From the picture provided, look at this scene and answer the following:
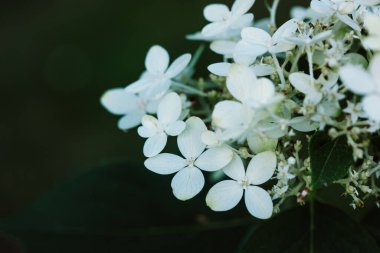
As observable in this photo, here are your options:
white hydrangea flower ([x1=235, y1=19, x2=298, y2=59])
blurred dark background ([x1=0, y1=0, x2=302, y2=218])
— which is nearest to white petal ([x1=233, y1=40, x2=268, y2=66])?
white hydrangea flower ([x1=235, y1=19, x2=298, y2=59])

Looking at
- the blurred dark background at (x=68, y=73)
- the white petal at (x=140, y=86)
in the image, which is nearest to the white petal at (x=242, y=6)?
the white petal at (x=140, y=86)

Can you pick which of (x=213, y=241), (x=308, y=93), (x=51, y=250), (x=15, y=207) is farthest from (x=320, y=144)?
(x=15, y=207)

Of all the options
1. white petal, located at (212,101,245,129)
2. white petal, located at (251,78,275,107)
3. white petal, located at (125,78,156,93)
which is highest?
white petal, located at (251,78,275,107)

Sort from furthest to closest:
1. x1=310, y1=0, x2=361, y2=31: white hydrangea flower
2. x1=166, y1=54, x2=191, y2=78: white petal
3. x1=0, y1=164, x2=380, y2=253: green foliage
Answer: x1=0, y1=164, x2=380, y2=253: green foliage → x1=166, y1=54, x2=191, y2=78: white petal → x1=310, y1=0, x2=361, y2=31: white hydrangea flower

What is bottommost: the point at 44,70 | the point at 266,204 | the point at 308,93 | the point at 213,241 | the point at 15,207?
the point at 15,207

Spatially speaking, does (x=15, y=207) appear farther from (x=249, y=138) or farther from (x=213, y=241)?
(x=249, y=138)

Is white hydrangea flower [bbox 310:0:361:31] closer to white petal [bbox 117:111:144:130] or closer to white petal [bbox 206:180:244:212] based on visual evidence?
white petal [bbox 206:180:244:212]
